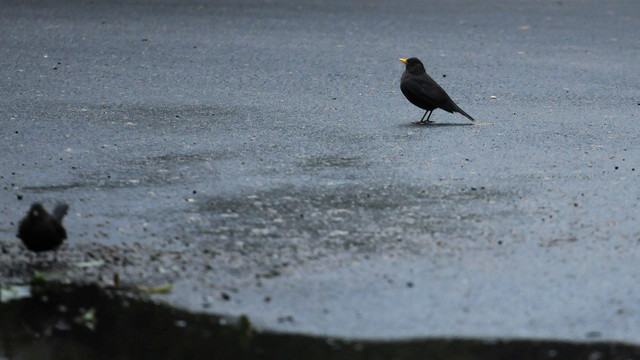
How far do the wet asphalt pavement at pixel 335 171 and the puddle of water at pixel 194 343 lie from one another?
12 centimetres

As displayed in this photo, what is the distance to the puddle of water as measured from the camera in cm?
399

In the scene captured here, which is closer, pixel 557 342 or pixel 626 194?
pixel 557 342

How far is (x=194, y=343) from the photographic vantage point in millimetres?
4070

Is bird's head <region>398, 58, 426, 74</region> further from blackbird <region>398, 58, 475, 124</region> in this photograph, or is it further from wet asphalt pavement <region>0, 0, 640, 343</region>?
wet asphalt pavement <region>0, 0, 640, 343</region>

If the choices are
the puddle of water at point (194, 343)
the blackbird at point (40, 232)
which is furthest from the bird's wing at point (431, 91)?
the puddle of water at point (194, 343)

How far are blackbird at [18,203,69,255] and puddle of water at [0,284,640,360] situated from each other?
606mm

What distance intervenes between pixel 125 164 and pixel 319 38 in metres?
6.57

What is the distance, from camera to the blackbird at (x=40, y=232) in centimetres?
493

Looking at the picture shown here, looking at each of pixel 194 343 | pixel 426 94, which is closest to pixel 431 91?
pixel 426 94

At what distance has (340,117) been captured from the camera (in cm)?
909

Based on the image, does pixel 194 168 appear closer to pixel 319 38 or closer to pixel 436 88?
pixel 436 88

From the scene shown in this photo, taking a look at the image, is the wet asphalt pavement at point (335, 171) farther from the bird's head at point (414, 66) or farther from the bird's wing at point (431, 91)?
the bird's head at point (414, 66)

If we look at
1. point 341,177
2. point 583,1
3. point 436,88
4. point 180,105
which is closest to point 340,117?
point 436,88

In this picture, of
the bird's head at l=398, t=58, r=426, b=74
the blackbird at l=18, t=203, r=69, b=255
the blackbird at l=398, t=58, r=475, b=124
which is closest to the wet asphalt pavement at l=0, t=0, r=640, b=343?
the blackbird at l=18, t=203, r=69, b=255
